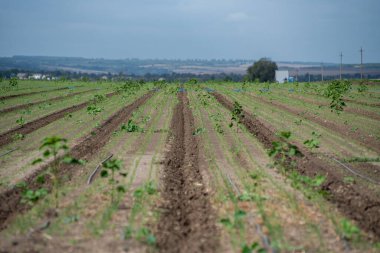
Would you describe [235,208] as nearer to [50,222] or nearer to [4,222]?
[50,222]

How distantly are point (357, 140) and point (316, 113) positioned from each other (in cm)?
1085

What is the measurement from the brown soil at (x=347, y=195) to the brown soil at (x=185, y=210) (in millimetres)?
3072

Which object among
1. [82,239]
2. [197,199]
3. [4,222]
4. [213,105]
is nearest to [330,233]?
[197,199]

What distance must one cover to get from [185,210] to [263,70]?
13528 cm

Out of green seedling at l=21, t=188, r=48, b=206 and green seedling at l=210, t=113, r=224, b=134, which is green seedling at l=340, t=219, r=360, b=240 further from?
green seedling at l=210, t=113, r=224, b=134

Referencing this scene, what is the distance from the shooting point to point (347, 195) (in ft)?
39.1

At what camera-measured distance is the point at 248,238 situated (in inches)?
345

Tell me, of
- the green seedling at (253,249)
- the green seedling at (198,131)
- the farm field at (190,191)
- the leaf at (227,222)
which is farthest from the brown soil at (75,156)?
the green seedling at (253,249)

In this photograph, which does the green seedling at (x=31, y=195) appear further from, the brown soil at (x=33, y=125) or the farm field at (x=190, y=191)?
the brown soil at (x=33, y=125)

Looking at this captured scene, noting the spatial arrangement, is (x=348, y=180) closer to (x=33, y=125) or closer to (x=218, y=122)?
(x=218, y=122)

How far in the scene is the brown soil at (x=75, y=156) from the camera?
10.7m

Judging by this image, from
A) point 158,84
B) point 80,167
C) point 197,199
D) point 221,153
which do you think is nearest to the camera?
point 197,199

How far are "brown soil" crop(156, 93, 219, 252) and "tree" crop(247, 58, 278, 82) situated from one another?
415 ft

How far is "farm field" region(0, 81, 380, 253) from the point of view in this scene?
28.6 feet
